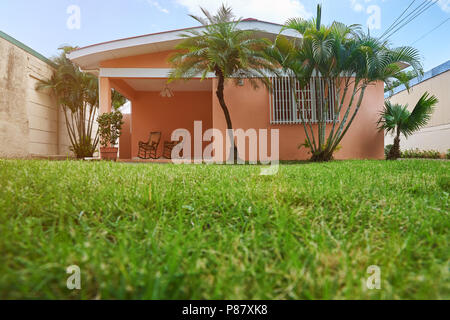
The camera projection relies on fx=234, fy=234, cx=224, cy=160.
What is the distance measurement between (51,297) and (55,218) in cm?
67

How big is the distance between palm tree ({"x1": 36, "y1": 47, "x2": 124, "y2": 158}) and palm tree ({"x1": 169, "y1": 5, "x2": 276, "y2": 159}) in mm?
6822

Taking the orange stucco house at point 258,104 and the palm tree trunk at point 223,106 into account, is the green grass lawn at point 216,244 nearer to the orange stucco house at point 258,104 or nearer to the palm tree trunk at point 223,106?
the palm tree trunk at point 223,106

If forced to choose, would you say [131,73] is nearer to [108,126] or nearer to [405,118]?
[108,126]

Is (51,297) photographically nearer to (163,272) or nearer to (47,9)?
(163,272)

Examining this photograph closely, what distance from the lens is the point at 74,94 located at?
11.4 metres

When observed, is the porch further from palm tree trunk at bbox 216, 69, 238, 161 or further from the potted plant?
palm tree trunk at bbox 216, 69, 238, 161

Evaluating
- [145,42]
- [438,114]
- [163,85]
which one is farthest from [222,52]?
[438,114]

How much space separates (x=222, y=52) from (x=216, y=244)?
273 inches

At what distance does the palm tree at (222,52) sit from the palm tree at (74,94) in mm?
6822

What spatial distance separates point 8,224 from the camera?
995 mm

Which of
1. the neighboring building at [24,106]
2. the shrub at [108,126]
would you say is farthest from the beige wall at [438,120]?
the neighboring building at [24,106]

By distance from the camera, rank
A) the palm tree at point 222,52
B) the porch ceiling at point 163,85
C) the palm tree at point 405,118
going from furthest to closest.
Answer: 1. the porch ceiling at point 163,85
2. the palm tree at point 405,118
3. the palm tree at point 222,52

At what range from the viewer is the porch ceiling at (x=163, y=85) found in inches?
427

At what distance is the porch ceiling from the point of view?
10.8m
